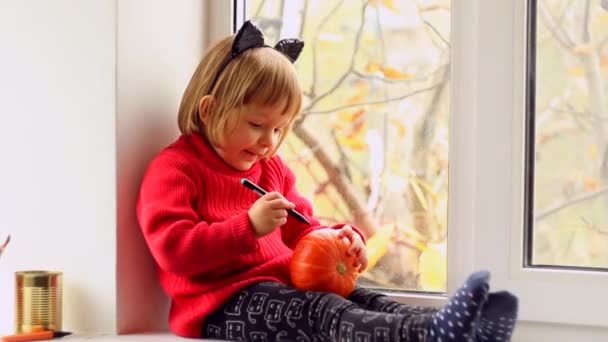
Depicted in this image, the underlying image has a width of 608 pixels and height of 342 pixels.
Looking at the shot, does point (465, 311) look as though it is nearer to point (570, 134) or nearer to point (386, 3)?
point (570, 134)

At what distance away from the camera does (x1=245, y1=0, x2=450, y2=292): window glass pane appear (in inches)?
67.7

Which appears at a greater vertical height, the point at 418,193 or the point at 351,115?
the point at 351,115

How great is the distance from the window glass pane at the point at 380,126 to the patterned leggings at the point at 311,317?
20 centimetres

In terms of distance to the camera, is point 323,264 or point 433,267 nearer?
point 323,264

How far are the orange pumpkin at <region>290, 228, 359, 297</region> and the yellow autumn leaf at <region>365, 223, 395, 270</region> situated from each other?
0.65ft

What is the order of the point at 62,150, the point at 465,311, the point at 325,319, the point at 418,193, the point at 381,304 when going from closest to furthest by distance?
the point at 465,311
the point at 325,319
the point at 381,304
the point at 62,150
the point at 418,193

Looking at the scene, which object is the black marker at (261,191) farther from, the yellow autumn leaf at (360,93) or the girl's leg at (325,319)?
the yellow autumn leaf at (360,93)

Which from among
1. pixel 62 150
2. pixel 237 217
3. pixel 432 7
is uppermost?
pixel 432 7

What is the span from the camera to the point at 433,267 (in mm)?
1721

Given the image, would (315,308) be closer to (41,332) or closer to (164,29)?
(41,332)

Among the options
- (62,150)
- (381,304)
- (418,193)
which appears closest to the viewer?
(381,304)

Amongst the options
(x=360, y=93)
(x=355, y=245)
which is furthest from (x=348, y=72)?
(x=355, y=245)

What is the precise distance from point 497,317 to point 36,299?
788 mm

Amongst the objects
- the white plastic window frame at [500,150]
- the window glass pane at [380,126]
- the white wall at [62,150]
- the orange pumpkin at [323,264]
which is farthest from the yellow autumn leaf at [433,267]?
the white wall at [62,150]
